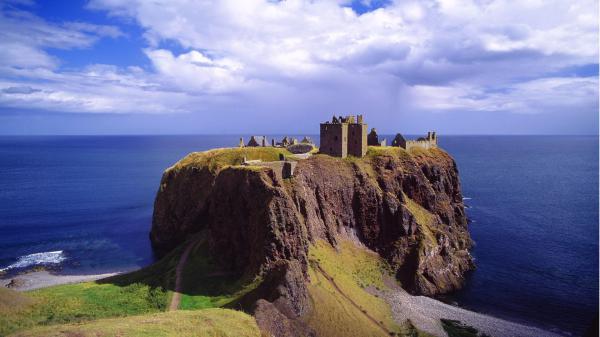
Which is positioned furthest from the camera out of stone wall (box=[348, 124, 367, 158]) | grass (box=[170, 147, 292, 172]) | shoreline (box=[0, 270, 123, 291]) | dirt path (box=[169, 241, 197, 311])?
stone wall (box=[348, 124, 367, 158])

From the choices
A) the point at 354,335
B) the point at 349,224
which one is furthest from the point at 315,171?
the point at 354,335

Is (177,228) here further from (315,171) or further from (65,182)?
(65,182)

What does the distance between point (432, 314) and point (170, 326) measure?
39.8 metres

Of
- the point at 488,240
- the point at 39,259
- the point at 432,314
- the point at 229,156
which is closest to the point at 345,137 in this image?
the point at 229,156

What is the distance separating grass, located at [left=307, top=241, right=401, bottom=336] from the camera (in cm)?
5262

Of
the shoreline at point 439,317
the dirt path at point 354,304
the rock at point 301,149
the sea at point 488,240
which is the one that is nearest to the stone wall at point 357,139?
Answer: the rock at point 301,149

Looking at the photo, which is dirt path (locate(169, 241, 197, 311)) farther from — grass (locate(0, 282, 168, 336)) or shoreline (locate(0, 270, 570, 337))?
shoreline (locate(0, 270, 570, 337))

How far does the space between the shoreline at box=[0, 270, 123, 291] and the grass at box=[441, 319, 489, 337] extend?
194ft

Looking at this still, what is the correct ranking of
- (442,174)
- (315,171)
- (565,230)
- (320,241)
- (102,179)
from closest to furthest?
(320,241) < (315,171) < (442,174) < (565,230) < (102,179)

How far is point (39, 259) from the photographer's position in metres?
85.7

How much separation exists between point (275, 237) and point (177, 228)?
37.8 m

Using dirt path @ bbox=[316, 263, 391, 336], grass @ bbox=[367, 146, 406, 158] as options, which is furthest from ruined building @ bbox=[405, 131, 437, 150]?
dirt path @ bbox=[316, 263, 391, 336]

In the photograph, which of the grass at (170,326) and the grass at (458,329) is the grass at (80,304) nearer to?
the grass at (170,326)

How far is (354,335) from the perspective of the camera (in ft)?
169
